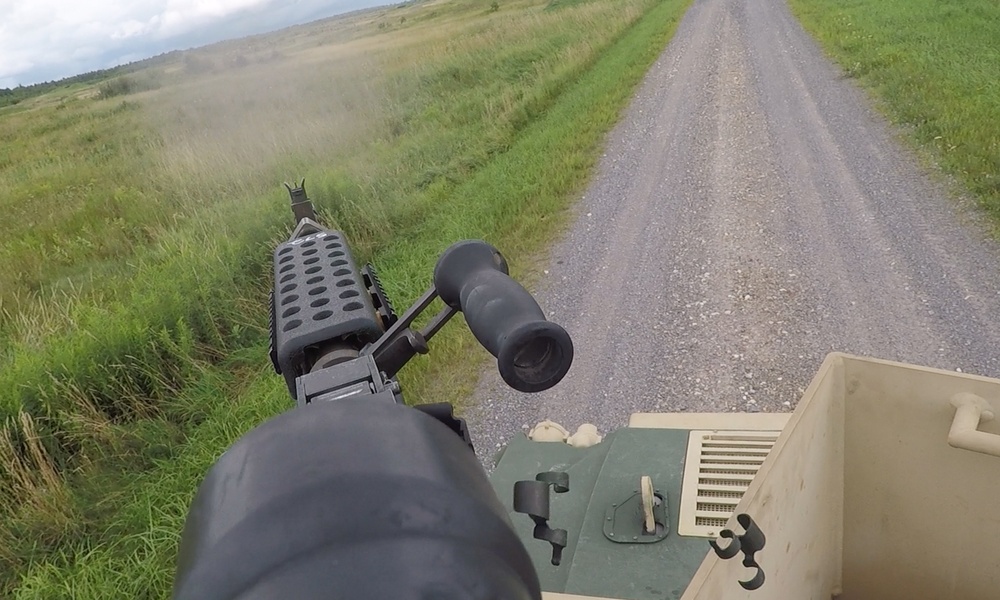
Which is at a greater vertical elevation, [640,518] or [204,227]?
[204,227]

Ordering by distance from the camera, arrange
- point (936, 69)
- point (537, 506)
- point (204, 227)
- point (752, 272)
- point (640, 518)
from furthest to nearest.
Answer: point (936, 69) → point (204, 227) → point (752, 272) → point (640, 518) → point (537, 506)

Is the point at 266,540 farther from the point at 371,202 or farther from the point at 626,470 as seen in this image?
the point at 371,202

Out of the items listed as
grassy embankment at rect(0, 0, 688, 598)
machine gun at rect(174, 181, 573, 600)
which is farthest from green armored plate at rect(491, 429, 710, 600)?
grassy embankment at rect(0, 0, 688, 598)

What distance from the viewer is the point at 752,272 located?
5574 mm

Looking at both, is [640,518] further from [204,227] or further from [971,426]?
[204,227]

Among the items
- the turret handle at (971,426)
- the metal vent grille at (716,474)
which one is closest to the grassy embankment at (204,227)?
the metal vent grille at (716,474)

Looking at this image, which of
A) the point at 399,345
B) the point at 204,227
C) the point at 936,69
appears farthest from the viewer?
the point at 936,69

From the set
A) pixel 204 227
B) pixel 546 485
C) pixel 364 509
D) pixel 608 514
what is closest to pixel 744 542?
pixel 546 485

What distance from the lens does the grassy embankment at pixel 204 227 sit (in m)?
3.77

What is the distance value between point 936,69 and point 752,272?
243 inches

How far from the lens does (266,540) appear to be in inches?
22.4

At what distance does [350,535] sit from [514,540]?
0.58 feet

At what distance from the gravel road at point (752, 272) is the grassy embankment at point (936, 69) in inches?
13.0

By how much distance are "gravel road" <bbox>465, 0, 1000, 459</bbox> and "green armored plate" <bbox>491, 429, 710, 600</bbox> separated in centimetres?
193
